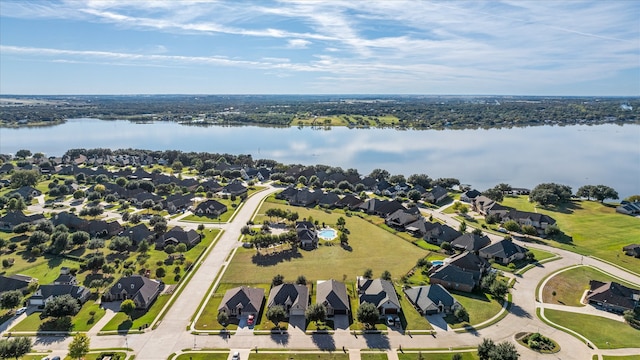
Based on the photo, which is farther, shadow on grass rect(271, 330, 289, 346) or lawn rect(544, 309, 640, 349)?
shadow on grass rect(271, 330, 289, 346)

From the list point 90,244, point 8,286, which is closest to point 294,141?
point 90,244

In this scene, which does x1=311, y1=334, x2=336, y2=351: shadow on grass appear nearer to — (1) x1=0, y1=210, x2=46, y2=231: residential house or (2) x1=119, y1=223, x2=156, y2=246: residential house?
(2) x1=119, y1=223, x2=156, y2=246: residential house

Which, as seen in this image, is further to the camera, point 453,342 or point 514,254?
point 514,254

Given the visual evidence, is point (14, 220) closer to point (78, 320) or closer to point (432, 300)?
point (78, 320)

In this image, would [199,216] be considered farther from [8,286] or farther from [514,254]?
[514,254]

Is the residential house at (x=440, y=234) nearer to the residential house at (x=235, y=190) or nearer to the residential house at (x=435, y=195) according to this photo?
the residential house at (x=435, y=195)

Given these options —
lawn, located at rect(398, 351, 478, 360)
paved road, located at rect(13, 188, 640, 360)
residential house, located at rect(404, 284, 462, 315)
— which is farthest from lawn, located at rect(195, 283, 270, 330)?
residential house, located at rect(404, 284, 462, 315)

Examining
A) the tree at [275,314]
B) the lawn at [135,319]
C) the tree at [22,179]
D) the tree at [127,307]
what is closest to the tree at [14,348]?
the lawn at [135,319]
